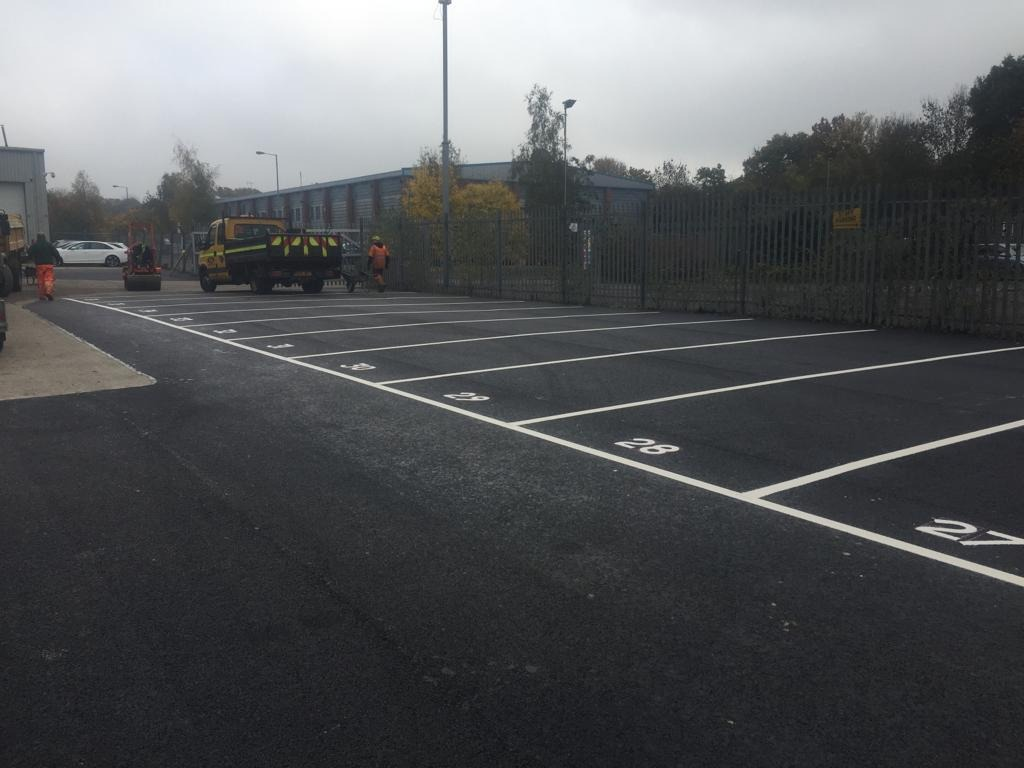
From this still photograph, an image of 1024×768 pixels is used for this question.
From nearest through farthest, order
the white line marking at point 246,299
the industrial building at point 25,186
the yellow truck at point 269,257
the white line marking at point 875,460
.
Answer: the white line marking at point 875,460, the white line marking at point 246,299, the yellow truck at point 269,257, the industrial building at point 25,186

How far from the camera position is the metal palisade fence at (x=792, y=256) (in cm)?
1405

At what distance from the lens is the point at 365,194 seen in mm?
67750

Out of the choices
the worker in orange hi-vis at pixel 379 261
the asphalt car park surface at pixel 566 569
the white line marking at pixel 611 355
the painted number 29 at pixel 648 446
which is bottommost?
the asphalt car park surface at pixel 566 569

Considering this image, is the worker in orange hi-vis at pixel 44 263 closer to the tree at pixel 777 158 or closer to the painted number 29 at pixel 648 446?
the painted number 29 at pixel 648 446

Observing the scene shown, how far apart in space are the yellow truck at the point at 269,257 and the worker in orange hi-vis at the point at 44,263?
4.42 metres

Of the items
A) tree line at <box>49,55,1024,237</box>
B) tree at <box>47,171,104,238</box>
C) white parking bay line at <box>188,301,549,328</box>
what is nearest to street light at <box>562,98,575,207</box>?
tree line at <box>49,55,1024,237</box>

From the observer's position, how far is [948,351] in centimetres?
1234

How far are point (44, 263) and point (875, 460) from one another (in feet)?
74.7

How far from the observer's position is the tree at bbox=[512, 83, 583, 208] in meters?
49.1

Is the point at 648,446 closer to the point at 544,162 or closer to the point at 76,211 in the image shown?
the point at 544,162

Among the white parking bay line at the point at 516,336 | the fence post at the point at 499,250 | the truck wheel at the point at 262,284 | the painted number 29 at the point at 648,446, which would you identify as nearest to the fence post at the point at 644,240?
the white parking bay line at the point at 516,336

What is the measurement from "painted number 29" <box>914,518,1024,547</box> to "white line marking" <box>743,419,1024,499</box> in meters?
0.97

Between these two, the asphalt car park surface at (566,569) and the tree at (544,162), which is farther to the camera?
the tree at (544,162)

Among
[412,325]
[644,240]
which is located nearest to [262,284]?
[412,325]
